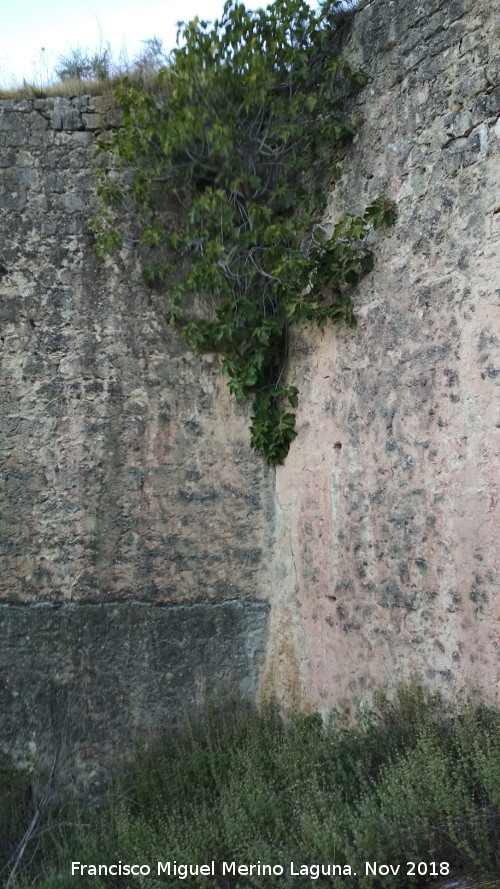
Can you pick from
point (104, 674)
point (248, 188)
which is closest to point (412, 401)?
point (248, 188)

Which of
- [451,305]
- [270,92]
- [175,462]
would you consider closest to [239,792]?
[175,462]

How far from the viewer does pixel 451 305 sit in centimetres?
434

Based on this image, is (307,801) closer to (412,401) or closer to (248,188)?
(412,401)

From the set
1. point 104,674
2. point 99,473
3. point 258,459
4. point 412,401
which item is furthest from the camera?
point 258,459

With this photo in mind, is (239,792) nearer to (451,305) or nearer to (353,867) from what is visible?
(353,867)

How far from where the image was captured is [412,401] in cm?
458

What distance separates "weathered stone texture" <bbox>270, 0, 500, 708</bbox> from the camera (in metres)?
4.14

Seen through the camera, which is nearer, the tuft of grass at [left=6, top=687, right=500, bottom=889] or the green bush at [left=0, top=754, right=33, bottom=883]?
the tuft of grass at [left=6, top=687, right=500, bottom=889]

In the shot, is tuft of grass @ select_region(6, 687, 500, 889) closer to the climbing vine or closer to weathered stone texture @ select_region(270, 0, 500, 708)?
weathered stone texture @ select_region(270, 0, 500, 708)

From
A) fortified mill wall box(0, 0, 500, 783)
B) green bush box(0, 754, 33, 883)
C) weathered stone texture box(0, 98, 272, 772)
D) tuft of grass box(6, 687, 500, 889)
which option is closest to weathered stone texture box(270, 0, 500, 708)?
fortified mill wall box(0, 0, 500, 783)

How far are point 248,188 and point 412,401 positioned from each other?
213 centimetres

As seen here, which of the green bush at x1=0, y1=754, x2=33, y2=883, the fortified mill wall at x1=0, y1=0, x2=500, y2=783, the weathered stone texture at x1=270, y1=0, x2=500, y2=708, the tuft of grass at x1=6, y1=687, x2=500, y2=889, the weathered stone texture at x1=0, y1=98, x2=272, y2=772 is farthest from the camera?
the weathered stone texture at x1=0, y1=98, x2=272, y2=772

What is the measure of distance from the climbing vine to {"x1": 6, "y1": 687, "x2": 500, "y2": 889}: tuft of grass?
200cm

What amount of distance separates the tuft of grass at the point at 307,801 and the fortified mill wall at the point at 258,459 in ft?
0.88
